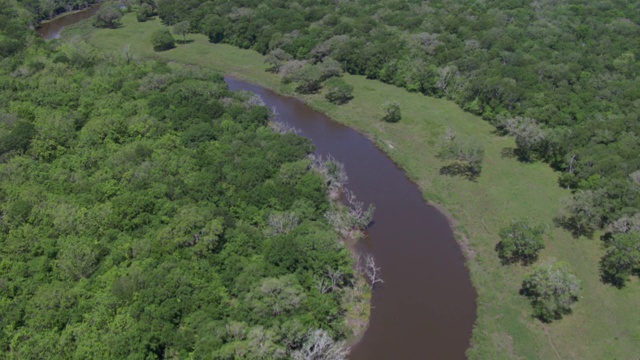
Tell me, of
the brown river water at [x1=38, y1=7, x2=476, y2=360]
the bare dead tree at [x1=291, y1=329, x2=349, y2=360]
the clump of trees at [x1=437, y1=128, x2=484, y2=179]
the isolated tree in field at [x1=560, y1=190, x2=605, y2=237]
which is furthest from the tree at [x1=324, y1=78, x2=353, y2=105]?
the bare dead tree at [x1=291, y1=329, x2=349, y2=360]

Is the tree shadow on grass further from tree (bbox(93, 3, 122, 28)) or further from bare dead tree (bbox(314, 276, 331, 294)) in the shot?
tree (bbox(93, 3, 122, 28))

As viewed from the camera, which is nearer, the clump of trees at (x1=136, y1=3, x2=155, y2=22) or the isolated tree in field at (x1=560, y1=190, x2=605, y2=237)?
the isolated tree in field at (x1=560, y1=190, x2=605, y2=237)

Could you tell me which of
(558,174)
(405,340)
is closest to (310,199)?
(405,340)

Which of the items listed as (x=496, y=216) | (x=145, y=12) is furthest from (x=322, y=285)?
(x=145, y=12)

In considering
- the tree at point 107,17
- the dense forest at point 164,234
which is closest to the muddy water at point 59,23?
the tree at point 107,17

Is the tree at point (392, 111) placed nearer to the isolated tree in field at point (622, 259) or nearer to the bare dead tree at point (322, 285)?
the isolated tree in field at point (622, 259)
